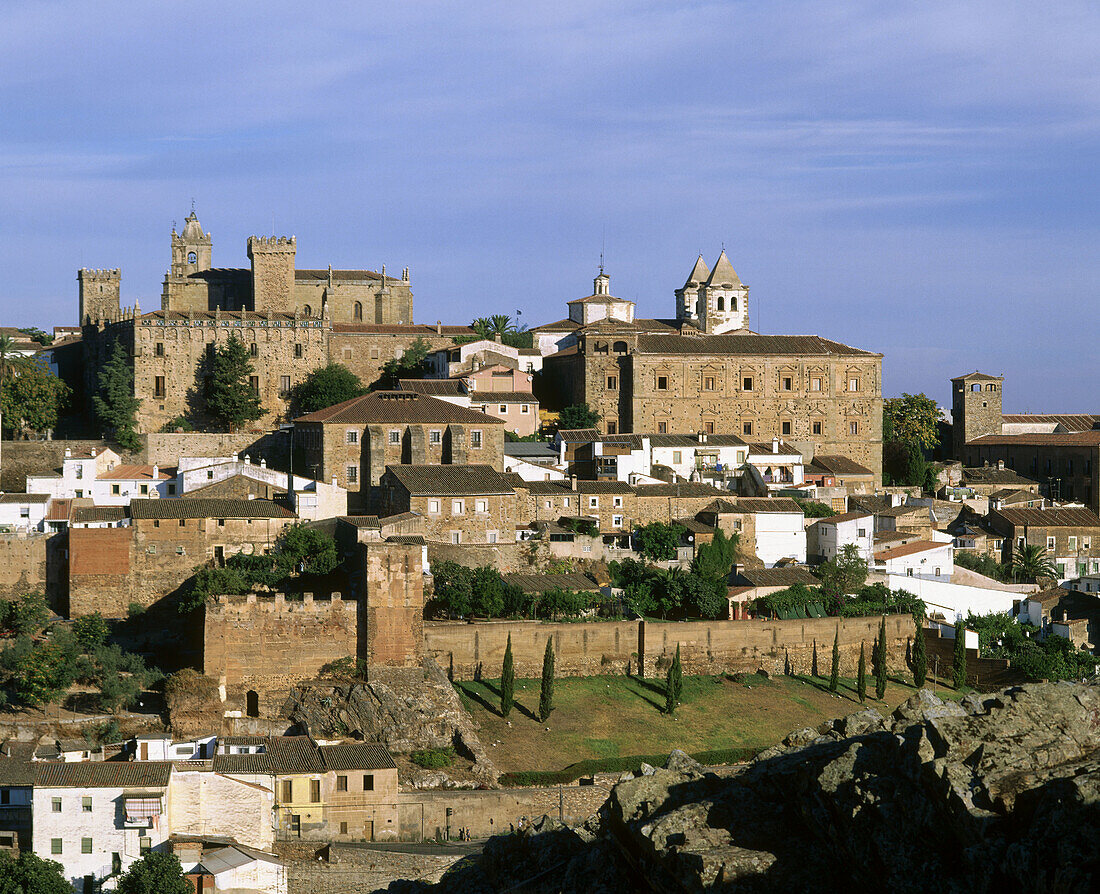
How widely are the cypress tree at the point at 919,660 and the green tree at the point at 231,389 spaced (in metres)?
26.1

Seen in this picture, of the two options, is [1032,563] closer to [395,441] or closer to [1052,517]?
[1052,517]

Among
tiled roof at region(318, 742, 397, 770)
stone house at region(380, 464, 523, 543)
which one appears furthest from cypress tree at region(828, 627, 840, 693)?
tiled roof at region(318, 742, 397, 770)

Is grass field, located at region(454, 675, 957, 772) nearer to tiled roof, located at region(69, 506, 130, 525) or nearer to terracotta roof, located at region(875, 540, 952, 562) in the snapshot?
terracotta roof, located at region(875, 540, 952, 562)

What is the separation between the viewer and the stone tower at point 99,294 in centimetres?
7094

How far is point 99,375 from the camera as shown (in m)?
56.2

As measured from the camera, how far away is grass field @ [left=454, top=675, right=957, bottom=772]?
3559cm

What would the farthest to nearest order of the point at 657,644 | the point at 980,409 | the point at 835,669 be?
the point at 980,409 → the point at 835,669 → the point at 657,644

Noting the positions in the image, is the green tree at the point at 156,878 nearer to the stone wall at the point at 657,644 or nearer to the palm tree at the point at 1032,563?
the stone wall at the point at 657,644

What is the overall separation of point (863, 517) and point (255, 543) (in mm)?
20564

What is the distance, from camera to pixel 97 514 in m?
41.5

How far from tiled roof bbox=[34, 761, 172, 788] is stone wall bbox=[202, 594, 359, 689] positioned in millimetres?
5263

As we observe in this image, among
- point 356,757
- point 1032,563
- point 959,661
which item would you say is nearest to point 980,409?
point 1032,563

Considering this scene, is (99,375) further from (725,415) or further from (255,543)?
(725,415)

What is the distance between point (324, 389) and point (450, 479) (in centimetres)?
1364
